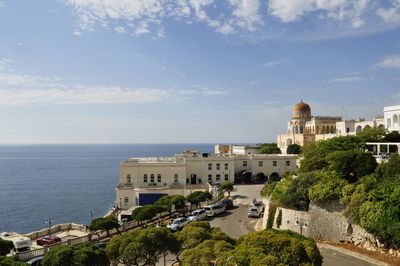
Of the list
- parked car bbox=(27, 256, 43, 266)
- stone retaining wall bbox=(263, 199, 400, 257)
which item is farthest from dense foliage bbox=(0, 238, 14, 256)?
stone retaining wall bbox=(263, 199, 400, 257)

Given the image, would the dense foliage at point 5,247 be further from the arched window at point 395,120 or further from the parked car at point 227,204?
the arched window at point 395,120

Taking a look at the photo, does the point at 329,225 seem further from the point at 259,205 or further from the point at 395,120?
the point at 395,120

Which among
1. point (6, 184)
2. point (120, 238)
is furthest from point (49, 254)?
point (6, 184)

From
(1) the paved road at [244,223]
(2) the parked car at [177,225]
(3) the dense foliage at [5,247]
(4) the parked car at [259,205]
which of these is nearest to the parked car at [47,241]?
(3) the dense foliage at [5,247]

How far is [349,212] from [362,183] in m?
2.68

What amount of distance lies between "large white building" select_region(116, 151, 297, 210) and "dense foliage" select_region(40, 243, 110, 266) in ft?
114

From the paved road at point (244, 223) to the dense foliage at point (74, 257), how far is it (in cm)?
1401

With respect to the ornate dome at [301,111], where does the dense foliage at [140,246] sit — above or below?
below

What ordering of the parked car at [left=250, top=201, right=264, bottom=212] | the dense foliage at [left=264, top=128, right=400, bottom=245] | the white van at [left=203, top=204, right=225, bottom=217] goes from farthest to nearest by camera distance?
the parked car at [left=250, top=201, right=264, bottom=212] → the white van at [left=203, top=204, right=225, bottom=217] → the dense foliage at [left=264, top=128, right=400, bottom=245]

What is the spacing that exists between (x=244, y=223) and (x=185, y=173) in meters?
23.2

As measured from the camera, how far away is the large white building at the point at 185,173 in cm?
5262

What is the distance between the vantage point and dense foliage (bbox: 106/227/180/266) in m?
17.9

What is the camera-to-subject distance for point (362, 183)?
2991cm

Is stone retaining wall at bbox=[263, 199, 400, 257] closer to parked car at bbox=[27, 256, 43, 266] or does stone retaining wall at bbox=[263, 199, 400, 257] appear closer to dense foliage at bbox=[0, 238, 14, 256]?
parked car at bbox=[27, 256, 43, 266]
